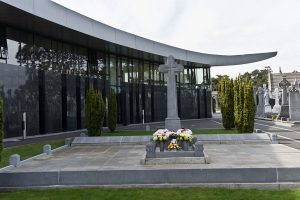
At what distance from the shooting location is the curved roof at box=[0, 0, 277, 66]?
21.6 metres

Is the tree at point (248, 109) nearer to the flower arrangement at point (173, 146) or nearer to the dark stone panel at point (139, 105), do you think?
the flower arrangement at point (173, 146)

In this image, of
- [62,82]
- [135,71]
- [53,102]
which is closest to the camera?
[53,102]

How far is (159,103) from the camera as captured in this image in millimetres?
42812

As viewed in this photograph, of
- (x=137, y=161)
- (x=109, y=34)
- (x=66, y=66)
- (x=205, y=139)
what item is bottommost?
(x=137, y=161)

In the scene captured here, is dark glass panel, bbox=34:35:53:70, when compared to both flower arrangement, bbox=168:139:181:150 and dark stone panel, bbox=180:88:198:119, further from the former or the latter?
dark stone panel, bbox=180:88:198:119

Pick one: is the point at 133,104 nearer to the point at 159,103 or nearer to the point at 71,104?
the point at 159,103

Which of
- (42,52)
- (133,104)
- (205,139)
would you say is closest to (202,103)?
(133,104)

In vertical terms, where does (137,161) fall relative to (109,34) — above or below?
below

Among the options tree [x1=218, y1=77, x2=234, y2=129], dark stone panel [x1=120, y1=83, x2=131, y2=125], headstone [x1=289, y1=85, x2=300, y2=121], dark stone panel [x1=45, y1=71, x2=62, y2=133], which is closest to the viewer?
tree [x1=218, y1=77, x2=234, y2=129]

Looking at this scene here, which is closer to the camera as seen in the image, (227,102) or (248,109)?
(248,109)

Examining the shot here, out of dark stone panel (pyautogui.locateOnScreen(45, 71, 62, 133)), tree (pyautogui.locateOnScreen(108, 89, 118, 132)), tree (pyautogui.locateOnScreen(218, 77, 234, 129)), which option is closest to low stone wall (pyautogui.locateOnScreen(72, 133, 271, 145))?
tree (pyautogui.locateOnScreen(218, 77, 234, 129))

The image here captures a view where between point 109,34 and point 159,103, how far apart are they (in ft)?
50.4

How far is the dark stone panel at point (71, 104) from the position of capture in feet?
95.5

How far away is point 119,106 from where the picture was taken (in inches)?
1463
